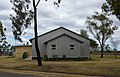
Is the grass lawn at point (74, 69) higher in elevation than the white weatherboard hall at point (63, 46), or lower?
lower

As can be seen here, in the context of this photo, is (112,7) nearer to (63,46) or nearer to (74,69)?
(74,69)

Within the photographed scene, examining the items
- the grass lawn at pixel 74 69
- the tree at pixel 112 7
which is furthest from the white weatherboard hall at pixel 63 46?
the tree at pixel 112 7

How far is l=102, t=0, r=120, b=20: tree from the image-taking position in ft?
82.7

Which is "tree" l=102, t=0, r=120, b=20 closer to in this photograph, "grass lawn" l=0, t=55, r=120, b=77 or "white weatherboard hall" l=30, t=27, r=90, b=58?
"grass lawn" l=0, t=55, r=120, b=77

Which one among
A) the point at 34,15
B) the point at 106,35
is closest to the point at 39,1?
the point at 34,15

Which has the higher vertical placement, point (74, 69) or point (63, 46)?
point (63, 46)

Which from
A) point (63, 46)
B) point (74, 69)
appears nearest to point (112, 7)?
point (74, 69)

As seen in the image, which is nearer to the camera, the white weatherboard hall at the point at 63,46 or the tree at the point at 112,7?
the tree at the point at 112,7

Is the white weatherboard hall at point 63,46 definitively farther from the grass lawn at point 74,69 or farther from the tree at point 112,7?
the tree at point 112,7

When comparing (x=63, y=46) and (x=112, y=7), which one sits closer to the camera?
(x=112, y=7)

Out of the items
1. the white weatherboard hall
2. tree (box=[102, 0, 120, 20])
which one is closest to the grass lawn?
tree (box=[102, 0, 120, 20])

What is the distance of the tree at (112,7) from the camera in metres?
25.2

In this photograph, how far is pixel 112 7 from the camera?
26250 mm

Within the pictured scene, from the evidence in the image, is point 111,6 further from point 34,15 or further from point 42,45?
point 42,45
